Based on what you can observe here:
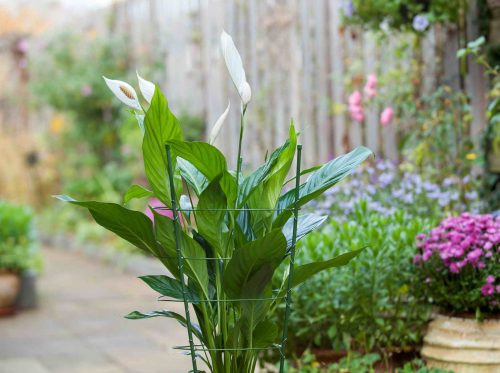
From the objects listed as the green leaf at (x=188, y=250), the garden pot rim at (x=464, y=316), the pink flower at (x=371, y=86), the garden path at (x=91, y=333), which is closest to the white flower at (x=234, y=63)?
the green leaf at (x=188, y=250)

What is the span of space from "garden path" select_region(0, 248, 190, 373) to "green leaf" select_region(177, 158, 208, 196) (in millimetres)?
2006

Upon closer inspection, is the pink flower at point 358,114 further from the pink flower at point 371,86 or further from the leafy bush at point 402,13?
the leafy bush at point 402,13

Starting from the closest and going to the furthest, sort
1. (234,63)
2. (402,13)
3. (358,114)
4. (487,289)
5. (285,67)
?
(234,63)
(487,289)
(402,13)
(358,114)
(285,67)

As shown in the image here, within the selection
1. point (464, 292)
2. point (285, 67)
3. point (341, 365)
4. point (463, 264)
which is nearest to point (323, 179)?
point (463, 264)

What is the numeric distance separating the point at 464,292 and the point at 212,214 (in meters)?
1.20

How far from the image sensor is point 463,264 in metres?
2.78

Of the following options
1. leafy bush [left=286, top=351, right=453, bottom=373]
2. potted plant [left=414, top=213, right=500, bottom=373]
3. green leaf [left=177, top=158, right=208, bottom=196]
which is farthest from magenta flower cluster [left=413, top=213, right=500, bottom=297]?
green leaf [left=177, top=158, right=208, bottom=196]

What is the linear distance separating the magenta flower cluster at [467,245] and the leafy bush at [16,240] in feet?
11.9

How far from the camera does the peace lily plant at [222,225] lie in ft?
6.57

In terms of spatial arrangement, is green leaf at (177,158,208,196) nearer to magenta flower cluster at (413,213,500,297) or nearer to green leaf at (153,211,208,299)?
green leaf at (153,211,208,299)

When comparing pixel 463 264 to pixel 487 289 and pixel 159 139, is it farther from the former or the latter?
pixel 159 139

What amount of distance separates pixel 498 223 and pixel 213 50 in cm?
517

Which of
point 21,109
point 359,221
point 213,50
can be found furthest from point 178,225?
point 21,109

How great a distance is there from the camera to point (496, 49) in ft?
13.0
